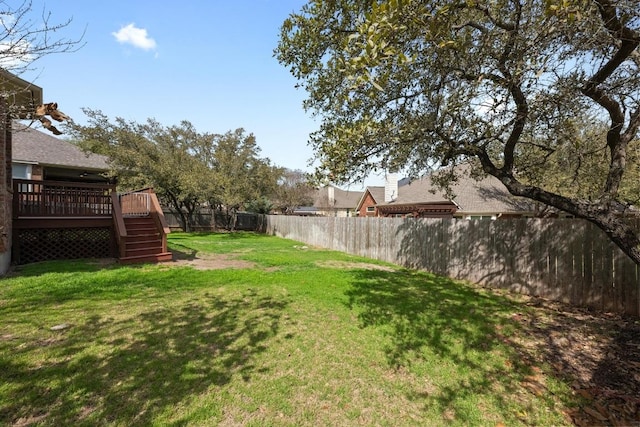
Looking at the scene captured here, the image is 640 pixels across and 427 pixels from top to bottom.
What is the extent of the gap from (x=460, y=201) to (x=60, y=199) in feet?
63.1

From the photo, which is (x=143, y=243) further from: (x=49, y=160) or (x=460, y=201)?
(x=460, y=201)

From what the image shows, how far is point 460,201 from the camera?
722 inches

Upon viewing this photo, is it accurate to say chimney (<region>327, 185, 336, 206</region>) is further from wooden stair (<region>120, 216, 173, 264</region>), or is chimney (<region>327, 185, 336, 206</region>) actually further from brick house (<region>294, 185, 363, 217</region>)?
wooden stair (<region>120, 216, 173, 264</region>)

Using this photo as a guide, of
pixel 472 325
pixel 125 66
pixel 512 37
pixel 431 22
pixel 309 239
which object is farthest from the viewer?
pixel 309 239

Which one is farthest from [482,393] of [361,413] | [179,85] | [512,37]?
[179,85]

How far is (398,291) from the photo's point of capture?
654 centimetres

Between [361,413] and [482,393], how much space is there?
50.2 inches

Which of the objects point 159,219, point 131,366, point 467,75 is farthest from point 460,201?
point 131,366

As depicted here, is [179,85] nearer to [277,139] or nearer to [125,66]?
[125,66]

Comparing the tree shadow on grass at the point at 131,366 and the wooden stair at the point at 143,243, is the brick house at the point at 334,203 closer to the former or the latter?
the wooden stair at the point at 143,243

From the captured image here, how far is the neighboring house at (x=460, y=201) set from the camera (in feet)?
56.2

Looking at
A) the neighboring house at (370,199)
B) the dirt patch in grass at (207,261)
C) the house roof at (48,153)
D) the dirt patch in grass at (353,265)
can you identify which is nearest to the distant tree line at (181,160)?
the house roof at (48,153)

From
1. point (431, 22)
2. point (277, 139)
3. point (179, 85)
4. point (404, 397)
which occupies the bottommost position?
point (404, 397)

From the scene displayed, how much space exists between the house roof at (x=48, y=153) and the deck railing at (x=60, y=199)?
190 inches
